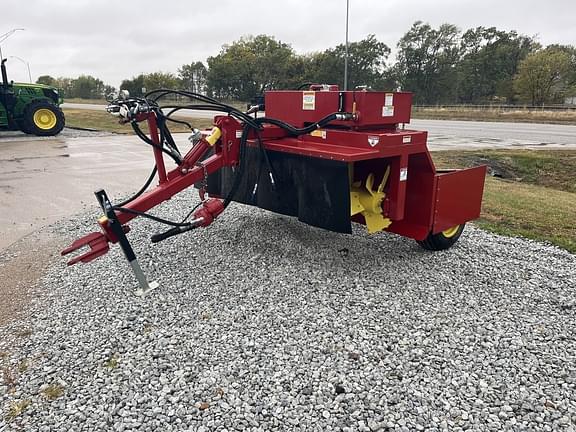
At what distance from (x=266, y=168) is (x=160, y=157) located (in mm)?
915

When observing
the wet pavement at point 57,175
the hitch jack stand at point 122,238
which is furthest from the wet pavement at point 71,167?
the hitch jack stand at point 122,238

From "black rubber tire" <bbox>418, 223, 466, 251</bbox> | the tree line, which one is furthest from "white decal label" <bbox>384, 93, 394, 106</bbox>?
the tree line

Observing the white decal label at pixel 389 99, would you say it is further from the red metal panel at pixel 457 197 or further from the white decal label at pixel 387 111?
the red metal panel at pixel 457 197

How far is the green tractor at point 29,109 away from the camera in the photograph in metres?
14.0

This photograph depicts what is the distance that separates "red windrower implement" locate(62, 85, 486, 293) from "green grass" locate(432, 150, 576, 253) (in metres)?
1.26

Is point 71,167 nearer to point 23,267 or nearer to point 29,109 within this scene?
point 23,267

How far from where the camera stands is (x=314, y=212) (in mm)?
3732

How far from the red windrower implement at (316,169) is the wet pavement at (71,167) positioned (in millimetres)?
2501

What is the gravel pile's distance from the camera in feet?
7.53

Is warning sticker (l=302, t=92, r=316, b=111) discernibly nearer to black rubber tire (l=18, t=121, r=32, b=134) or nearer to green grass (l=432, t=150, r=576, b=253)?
green grass (l=432, t=150, r=576, b=253)

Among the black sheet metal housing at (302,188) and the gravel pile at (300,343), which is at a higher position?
the black sheet metal housing at (302,188)

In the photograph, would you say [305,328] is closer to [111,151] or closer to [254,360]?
[254,360]

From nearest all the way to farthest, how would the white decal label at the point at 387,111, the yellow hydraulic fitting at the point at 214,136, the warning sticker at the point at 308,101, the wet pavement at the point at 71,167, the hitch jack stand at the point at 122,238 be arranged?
the hitch jack stand at the point at 122,238 < the yellow hydraulic fitting at the point at 214,136 < the white decal label at the point at 387,111 < the warning sticker at the point at 308,101 < the wet pavement at the point at 71,167

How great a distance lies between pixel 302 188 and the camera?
3779 millimetres
